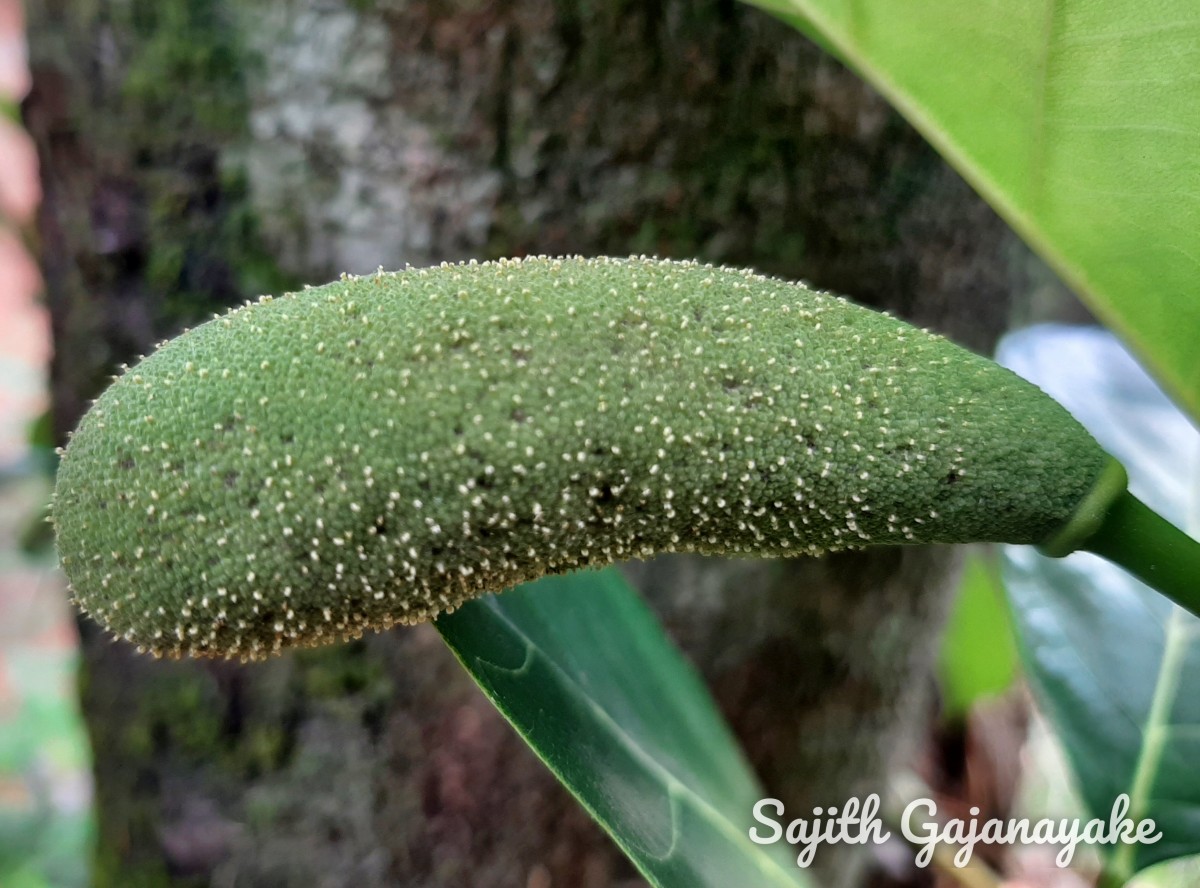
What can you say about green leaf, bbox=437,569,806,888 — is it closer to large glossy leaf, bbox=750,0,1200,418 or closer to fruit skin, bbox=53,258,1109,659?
fruit skin, bbox=53,258,1109,659

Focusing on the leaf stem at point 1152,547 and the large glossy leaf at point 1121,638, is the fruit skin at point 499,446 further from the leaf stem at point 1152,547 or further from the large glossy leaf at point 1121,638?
the large glossy leaf at point 1121,638

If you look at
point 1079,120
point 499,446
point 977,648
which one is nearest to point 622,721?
point 499,446

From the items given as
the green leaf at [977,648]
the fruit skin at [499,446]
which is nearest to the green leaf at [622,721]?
the fruit skin at [499,446]

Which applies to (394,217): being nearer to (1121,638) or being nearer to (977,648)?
(1121,638)

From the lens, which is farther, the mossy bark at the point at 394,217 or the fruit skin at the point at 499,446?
the mossy bark at the point at 394,217

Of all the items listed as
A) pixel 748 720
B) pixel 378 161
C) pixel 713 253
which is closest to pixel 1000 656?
pixel 748 720

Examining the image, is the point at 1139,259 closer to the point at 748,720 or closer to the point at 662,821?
the point at 662,821

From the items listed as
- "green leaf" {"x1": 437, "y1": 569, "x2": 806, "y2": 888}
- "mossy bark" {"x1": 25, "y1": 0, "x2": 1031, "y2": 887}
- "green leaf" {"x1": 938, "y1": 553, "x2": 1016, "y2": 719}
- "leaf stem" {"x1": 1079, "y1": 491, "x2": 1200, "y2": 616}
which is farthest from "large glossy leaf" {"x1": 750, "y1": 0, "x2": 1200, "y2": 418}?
"green leaf" {"x1": 938, "y1": 553, "x2": 1016, "y2": 719}
